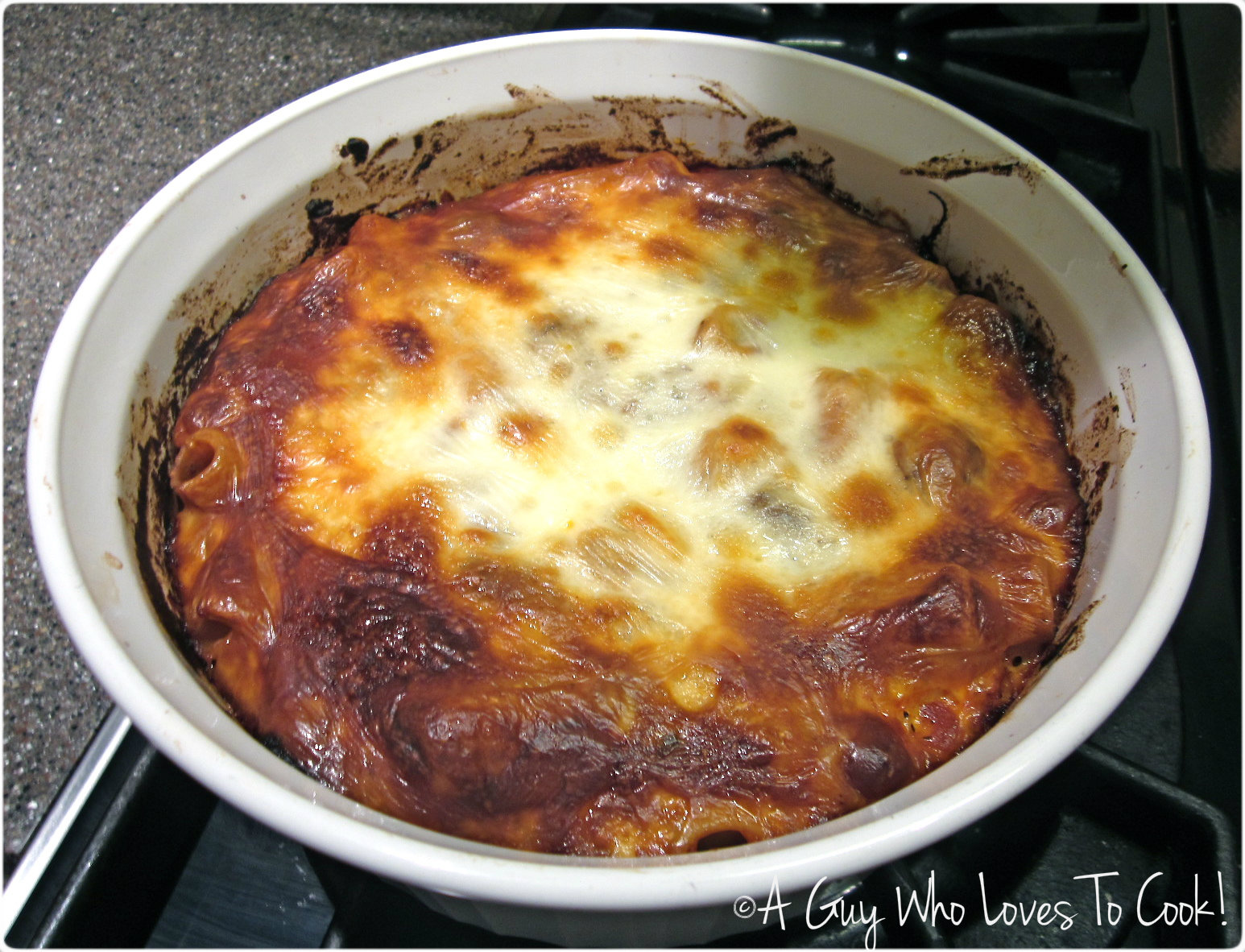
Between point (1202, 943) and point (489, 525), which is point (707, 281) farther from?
point (1202, 943)

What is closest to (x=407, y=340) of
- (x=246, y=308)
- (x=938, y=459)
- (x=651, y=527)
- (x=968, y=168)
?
(x=246, y=308)

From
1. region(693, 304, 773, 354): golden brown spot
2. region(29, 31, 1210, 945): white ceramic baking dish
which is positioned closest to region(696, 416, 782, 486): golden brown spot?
region(693, 304, 773, 354): golden brown spot

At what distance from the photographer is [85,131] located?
1349 mm

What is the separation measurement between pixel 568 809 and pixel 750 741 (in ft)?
0.54

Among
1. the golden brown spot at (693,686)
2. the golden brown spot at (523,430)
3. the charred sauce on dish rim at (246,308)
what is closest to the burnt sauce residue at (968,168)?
the charred sauce on dish rim at (246,308)

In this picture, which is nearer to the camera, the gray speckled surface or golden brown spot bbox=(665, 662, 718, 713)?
golden brown spot bbox=(665, 662, 718, 713)

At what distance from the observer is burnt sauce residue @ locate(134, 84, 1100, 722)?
95 cm

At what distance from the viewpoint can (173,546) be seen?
0.88 metres

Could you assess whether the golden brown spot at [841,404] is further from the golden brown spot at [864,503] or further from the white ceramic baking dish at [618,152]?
the white ceramic baking dish at [618,152]

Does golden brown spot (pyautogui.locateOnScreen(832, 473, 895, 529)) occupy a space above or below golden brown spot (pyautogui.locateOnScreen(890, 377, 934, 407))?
below

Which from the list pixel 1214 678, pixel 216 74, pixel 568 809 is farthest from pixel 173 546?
pixel 1214 678

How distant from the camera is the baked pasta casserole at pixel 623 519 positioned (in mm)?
718

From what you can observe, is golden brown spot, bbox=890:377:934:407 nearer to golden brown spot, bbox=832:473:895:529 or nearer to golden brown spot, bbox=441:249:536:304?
golden brown spot, bbox=832:473:895:529

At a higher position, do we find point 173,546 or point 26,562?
point 173,546
